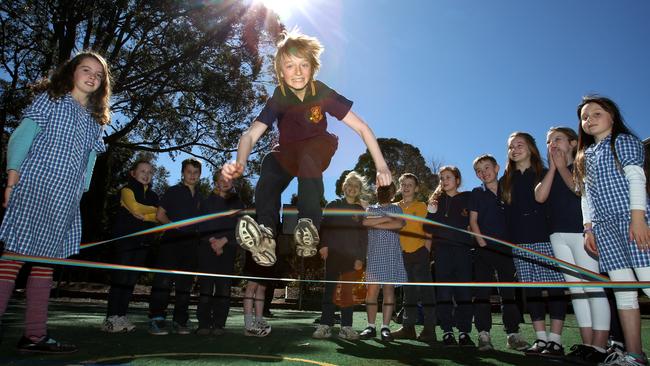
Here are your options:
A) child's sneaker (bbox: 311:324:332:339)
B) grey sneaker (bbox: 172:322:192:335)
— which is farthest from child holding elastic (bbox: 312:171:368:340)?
grey sneaker (bbox: 172:322:192:335)

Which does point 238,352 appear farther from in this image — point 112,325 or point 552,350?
point 552,350

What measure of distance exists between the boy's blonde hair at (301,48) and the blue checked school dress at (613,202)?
91.6 inches

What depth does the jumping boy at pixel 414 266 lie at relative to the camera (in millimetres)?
4812

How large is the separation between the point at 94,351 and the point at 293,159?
2.10 meters

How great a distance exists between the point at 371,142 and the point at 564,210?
2119mm

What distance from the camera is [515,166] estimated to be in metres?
4.52

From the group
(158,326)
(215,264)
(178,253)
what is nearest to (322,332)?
(215,264)

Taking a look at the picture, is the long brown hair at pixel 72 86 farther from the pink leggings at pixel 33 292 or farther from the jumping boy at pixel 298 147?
the jumping boy at pixel 298 147

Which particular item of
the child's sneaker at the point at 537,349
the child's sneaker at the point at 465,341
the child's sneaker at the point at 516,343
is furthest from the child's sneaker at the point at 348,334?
the child's sneaker at the point at 537,349

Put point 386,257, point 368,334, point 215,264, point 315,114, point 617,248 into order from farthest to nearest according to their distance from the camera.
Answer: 1. point 386,257
2. point 215,264
3. point 368,334
4. point 617,248
5. point 315,114

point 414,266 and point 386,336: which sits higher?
point 414,266

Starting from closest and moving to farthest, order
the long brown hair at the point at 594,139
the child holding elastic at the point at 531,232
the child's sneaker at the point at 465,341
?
1. the long brown hair at the point at 594,139
2. the child holding elastic at the point at 531,232
3. the child's sneaker at the point at 465,341

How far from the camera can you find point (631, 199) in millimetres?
3025

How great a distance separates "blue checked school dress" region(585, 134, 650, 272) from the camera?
3.11m
